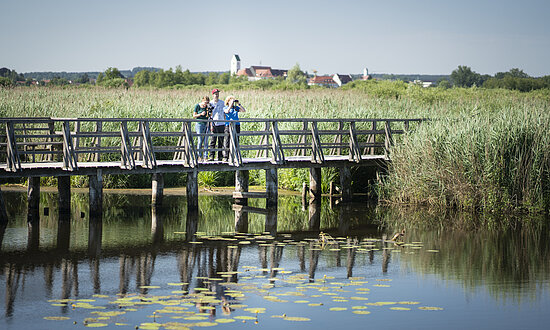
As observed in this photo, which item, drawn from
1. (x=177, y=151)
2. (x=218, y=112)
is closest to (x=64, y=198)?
(x=177, y=151)

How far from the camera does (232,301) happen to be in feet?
36.5

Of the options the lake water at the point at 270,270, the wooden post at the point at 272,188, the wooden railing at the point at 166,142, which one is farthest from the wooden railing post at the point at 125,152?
the wooden post at the point at 272,188

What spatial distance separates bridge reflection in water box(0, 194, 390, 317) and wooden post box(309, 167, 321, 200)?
2.73 meters

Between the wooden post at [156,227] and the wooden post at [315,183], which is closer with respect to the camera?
the wooden post at [156,227]

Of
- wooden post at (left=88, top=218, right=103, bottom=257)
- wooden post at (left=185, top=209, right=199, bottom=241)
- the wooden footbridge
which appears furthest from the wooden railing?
wooden post at (left=88, top=218, right=103, bottom=257)

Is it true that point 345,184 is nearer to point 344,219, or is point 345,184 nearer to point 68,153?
point 344,219

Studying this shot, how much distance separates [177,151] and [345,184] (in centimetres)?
511

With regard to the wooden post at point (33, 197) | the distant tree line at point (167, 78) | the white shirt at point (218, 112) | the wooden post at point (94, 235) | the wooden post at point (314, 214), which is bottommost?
the wooden post at point (94, 235)

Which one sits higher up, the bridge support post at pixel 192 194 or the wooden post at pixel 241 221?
the bridge support post at pixel 192 194

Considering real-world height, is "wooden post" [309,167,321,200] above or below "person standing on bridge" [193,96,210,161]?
below

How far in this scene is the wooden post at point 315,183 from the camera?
75.9 ft

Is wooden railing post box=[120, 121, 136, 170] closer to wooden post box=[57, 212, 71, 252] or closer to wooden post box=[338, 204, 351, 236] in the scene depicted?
wooden post box=[57, 212, 71, 252]

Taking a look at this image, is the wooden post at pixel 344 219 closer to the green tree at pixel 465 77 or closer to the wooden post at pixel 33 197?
the wooden post at pixel 33 197

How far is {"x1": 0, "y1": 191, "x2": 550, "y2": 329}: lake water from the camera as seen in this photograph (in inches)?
416
